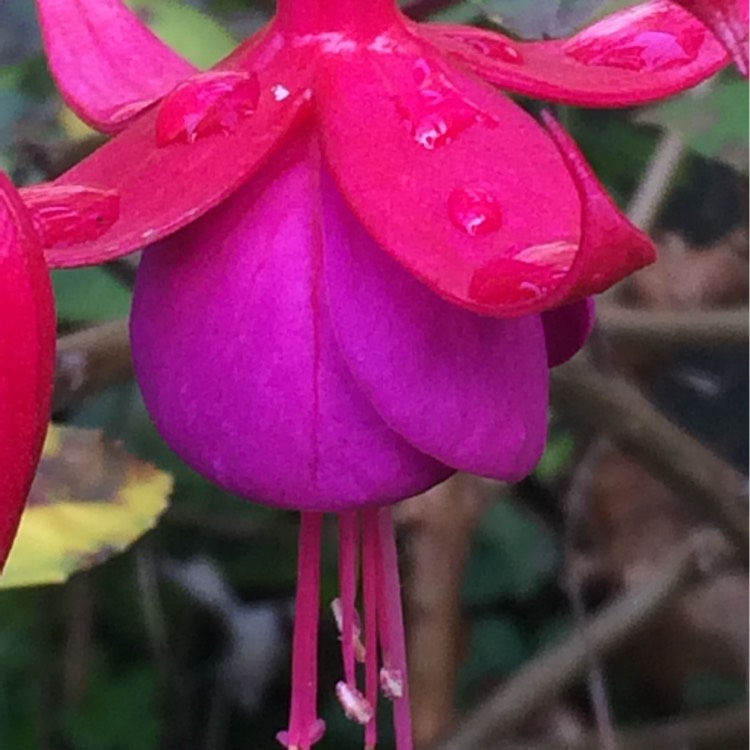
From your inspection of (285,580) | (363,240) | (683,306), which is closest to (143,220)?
(363,240)

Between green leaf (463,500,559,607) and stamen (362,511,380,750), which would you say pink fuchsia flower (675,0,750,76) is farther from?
green leaf (463,500,559,607)

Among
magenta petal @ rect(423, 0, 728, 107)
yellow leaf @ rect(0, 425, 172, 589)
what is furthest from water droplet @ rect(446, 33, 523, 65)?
yellow leaf @ rect(0, 425, 172, 589)

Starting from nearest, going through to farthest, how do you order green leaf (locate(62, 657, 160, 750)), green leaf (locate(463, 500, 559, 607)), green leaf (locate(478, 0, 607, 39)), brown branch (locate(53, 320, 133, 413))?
1. green leaf (locate(478, 0, 607, 39))
2. brown branch (locate(53, 320, 133, 413))
3. green leaf (locate(62, 657, 160, 750))
4. green leaf (locate(463, 500, 559, 607))

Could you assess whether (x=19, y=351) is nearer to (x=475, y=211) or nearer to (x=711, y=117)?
(x=475, y=211)

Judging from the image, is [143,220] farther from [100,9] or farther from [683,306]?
[683,306]

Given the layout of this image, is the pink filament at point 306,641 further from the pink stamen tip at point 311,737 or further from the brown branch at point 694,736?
the brown branch at point 694,736

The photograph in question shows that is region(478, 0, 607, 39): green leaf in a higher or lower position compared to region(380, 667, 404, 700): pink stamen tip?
higher
